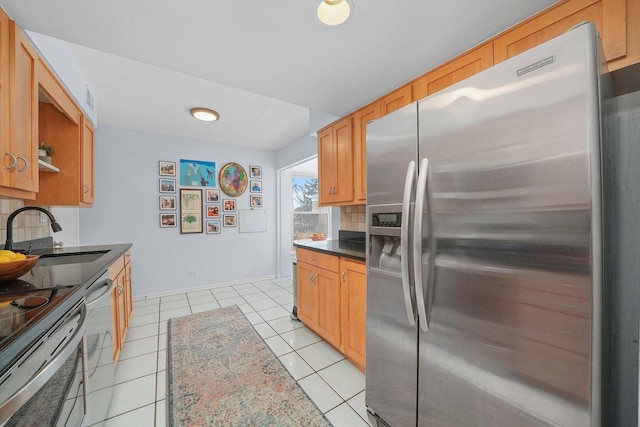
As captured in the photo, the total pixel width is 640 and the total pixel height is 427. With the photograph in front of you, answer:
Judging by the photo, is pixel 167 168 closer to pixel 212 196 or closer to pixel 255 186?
pixel 212 196

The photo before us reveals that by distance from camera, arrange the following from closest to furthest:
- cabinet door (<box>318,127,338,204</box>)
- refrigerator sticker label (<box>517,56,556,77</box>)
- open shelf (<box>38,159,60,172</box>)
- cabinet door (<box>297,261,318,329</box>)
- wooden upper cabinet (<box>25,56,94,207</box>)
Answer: refrigerator sticker label (<box>517,56,556,77</box>) < open shelf (<box>38,159,60,172</box>) < wooden upper cabinet (<box>25,56,94,207</box>) < cabinet door (<box>297,261,318,329</box>) < cabinet door (<box>318,127,338,204</box>)

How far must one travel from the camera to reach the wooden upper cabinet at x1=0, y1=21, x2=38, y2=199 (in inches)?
46.3

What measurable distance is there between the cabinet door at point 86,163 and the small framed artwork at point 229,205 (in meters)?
1.93

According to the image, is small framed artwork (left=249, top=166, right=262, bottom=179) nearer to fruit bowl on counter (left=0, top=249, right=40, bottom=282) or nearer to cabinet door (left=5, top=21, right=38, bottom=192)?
cabinet door (left=5, top=21, right=38, bottom=192)

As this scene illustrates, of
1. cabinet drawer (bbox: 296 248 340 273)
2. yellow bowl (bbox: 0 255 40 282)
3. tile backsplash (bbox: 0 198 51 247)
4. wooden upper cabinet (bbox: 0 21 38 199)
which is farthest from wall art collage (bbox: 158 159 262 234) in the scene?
yellow bowl (bbox: 0 255 40 282)

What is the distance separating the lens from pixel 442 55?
5.04ft

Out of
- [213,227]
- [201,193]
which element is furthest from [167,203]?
[213,227]

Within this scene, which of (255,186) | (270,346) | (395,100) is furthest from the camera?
(255,186)

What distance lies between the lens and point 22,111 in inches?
51.1

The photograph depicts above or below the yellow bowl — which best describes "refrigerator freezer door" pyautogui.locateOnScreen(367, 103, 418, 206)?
above

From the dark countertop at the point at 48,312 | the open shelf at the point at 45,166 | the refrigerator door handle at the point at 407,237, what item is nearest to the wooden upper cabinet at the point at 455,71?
the refrigerator door handle at the point at 407,237

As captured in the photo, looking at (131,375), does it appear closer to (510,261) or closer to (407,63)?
(510,261)

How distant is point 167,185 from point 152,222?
24.0 inches

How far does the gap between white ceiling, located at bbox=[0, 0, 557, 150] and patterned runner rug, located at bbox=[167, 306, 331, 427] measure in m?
2.25
